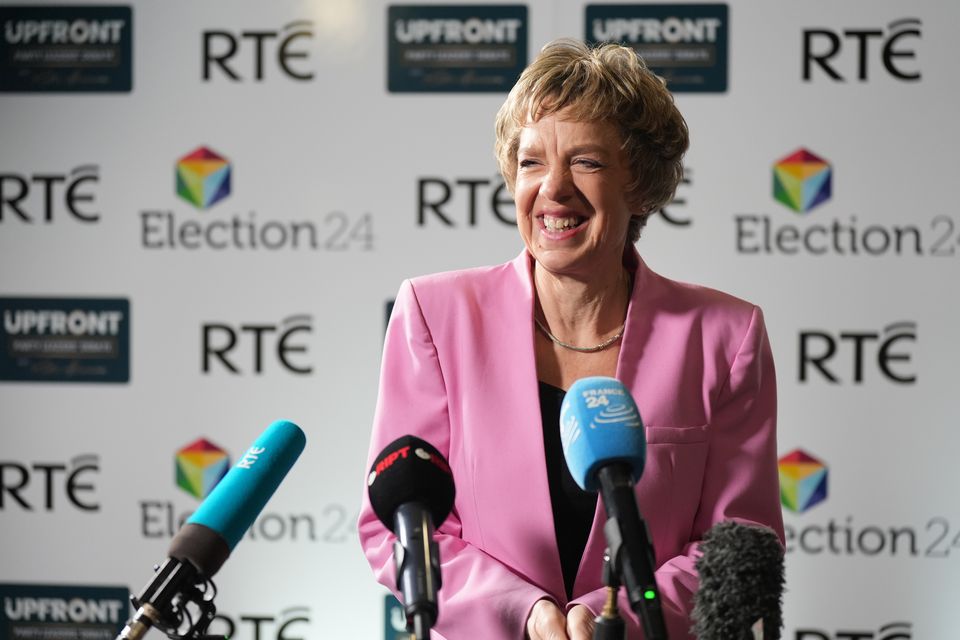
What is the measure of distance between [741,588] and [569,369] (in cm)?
68

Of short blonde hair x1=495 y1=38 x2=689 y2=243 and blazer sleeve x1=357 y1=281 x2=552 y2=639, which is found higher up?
short blonde hair x1=495 y1=38 x2=689 y2=243

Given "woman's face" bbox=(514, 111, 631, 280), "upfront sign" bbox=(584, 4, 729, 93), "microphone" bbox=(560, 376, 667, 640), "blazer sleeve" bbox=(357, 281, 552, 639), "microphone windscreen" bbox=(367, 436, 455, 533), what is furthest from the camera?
"upfront sign" bbox=(584, 4, 729, 93)

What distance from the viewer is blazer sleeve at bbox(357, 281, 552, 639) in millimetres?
1334

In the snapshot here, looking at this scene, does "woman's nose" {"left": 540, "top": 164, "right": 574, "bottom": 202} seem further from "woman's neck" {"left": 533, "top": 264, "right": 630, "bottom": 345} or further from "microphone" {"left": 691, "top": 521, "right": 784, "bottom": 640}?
"microphone" {"left": 691, "top": 521, "right": 784, "bottom": 640}

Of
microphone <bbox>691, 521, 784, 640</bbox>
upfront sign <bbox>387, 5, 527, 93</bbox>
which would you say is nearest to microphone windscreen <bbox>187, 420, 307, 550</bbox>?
microphone <bbox>691, 521, 784, 640</bbox>

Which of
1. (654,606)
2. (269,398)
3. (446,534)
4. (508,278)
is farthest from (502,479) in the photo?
(269,398)

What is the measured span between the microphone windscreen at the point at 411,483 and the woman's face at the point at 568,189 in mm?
617

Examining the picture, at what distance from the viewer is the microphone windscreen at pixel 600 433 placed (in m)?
0.87

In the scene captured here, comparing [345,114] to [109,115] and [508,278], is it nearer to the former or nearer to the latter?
[109,115]

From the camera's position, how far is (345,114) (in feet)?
9.48

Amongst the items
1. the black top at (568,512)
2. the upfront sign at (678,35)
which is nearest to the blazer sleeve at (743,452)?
the black top at (568,512)

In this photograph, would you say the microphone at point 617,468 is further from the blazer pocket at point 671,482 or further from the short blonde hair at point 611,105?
the short blonde hair at point 611,105

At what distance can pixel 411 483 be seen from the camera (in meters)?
0.86

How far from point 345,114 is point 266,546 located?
1272mm
